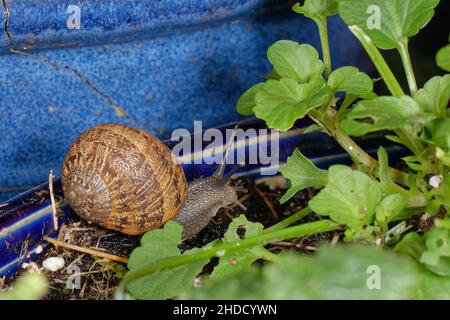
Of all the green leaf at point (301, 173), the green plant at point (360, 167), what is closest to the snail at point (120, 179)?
the green plant at point (360, 167)

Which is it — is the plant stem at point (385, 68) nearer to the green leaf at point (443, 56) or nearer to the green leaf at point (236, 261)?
the green leaf at point (443, 56)

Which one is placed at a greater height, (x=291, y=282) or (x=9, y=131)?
(x=291, y=282)

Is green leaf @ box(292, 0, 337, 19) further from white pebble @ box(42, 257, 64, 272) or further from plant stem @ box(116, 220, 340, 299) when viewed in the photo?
white pebble @ box(42, 257, 64, 272)

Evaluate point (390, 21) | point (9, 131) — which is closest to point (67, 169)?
point (9, 131)

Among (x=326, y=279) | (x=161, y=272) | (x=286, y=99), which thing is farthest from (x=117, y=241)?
(x=326, y=279)

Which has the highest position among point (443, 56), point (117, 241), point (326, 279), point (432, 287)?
point (443, 56)

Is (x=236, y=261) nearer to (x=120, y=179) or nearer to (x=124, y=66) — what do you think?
(x=120, y=179)
